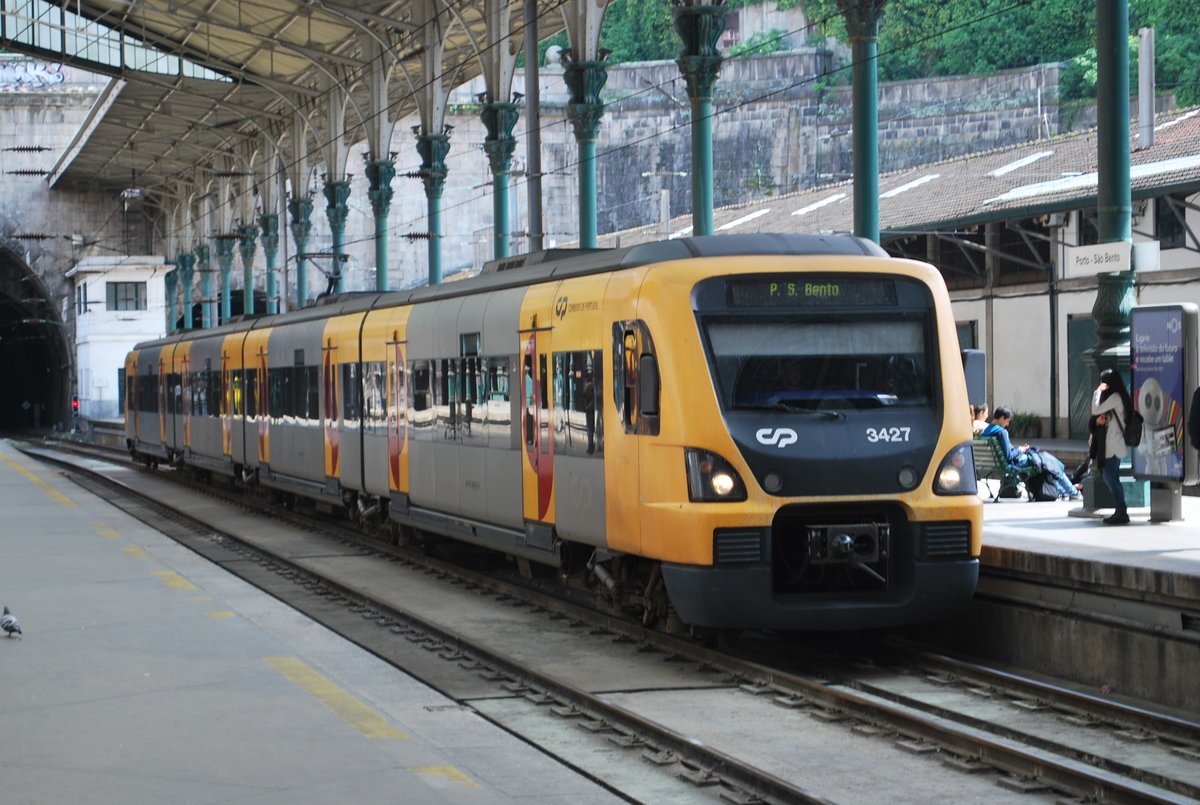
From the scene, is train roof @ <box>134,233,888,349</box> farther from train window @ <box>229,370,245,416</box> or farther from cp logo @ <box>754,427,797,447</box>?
train window @ <box>229,370,245,416</box>

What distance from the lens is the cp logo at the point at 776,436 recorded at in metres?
10.5

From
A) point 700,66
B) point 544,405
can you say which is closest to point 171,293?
point 700,66

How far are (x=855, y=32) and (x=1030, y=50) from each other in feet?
189

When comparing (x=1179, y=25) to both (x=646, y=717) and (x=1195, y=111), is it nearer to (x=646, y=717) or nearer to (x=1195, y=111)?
(x=1195, y=111)

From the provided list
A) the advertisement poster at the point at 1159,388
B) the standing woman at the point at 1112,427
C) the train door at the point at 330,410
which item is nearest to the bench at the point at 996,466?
the standing woman at the point at 1112,427

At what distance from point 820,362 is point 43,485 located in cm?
2629

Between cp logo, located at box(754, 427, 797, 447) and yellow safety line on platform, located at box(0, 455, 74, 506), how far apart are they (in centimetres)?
1940

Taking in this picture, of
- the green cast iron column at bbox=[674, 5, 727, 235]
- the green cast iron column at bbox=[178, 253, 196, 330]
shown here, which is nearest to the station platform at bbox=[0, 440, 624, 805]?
the green cast iron column at bbox=[674, 5, 727, 235]

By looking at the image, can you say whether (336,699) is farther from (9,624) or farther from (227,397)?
(227,397)

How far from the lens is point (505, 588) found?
15172 mm

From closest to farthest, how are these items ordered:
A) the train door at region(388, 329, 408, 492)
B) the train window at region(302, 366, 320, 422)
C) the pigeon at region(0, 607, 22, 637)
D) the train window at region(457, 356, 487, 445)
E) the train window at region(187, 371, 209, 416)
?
1. the pigeon at region(0, 607, 22, 637)
2. the train window at region(457, 356, 487, 445)
3. the train door at region(388, 329, 408, 492)
4. the train window at region(302, 366, 320, 422)
5. the train window at region(187, 371, 209, 416)

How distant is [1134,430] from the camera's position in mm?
13062

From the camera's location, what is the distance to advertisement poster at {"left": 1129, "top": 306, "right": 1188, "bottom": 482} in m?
12.7

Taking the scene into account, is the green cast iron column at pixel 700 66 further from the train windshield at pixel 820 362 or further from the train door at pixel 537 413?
the train windshield at pixel 820 362
